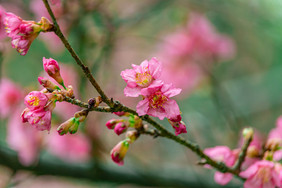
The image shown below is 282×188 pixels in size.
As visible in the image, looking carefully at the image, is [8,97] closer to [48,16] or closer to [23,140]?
[23,140]

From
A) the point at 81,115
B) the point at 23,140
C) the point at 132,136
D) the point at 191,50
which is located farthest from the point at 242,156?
the point at 191,50

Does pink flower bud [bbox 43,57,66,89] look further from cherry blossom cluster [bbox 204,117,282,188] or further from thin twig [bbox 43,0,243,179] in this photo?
cherry blossom cluster [bbox 204,117,282,188]

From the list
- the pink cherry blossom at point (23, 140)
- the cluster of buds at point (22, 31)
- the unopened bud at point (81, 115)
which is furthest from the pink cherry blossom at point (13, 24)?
the pink cherry blossom at point (23, 140)

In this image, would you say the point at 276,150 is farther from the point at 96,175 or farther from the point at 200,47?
the point at 200,47

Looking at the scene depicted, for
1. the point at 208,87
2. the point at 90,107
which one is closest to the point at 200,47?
the point at 208,87

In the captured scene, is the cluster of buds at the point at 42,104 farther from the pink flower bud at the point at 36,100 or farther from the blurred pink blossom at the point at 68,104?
the blurred pink blossom at the point at 68,104

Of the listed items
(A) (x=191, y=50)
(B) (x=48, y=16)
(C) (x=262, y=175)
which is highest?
(A) (x=191, y=50)

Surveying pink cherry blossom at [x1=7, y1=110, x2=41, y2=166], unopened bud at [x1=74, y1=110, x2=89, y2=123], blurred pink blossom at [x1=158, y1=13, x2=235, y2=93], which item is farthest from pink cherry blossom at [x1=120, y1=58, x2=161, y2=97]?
blurred pink blossom at [x1=158, y1=13, x2=235, y2=93]
